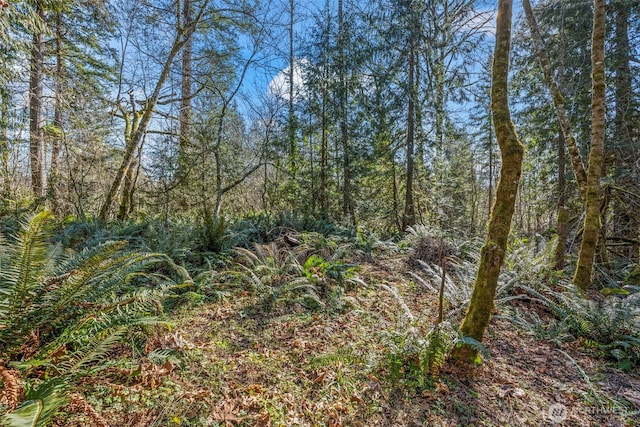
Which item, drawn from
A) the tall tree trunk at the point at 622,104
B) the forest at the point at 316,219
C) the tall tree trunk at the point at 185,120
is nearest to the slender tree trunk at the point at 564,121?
the forest at the point at 316,219

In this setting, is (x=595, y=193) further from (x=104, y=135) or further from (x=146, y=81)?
(x=104, y=135)

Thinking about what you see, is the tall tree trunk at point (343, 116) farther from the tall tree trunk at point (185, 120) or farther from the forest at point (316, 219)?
the tall tree trunk at point (185, 120)

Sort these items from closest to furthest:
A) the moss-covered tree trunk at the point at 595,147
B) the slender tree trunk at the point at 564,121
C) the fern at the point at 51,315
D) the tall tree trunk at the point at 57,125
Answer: the fern at the point at 51,315 < the moss-covered tree trunk at the point at 595,147 < the slender tree trunk at the point at 564,121 < the tall tree trunk at the point at 57,125

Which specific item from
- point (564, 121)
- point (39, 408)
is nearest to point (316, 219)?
point (564, 121)

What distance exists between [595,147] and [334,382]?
3.82 metres

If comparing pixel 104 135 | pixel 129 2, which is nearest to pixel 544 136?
pixel 129 2

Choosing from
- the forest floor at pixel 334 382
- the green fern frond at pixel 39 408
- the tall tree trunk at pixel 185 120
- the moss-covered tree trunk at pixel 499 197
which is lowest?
the forest floor at pixel 334 382

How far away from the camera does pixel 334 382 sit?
190 cm

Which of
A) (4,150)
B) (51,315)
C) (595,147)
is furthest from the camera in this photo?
(4,150)

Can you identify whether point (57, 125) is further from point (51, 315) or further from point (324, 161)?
point (51, 315)

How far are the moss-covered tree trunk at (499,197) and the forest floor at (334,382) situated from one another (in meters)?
0.39

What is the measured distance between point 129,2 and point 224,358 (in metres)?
6.95

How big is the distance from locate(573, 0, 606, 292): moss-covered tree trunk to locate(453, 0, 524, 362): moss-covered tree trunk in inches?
85.4

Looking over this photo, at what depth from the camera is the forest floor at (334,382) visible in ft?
5.30
